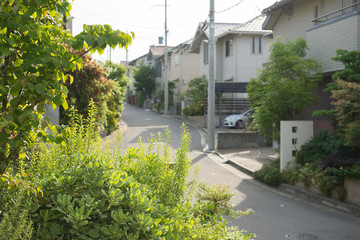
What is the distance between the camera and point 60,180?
9.72 feet

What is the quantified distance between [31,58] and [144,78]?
5190 cm

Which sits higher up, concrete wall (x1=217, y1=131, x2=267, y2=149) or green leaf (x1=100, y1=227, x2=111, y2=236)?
green leaf (x1=100, y1=227, x2=111, y2=236)

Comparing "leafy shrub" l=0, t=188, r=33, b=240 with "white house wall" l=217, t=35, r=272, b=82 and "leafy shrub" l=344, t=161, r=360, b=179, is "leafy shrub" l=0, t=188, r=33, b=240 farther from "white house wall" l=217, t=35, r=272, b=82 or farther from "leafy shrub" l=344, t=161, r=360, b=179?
"white house wall" l=217, t=35, r=272, b=82

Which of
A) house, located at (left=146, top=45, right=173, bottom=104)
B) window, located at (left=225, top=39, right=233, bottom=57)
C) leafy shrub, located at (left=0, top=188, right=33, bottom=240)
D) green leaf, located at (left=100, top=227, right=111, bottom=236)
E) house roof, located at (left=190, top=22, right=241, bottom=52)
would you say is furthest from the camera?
house, located at (left=146, top=45, right=173, bottom=104)

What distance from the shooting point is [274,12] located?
18.7 m

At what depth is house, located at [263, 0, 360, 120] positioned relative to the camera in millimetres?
12930

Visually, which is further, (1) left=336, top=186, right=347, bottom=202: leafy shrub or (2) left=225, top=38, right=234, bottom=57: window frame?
(2) left=225, top=38, right=234, bottom=57: window frame

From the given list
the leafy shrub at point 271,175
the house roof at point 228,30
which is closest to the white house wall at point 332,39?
the leafy shrub at point 271,175

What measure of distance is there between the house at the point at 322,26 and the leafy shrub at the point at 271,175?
3815 millimetres

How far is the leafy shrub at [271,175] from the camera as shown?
1248 centimetres

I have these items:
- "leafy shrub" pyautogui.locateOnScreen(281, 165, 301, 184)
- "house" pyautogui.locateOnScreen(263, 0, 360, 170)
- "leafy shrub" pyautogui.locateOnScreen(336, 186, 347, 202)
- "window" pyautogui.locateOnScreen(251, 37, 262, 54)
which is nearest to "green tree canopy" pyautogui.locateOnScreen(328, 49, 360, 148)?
"leafy shrub" pyautogui.locateOnScreen(336, 186, 347, 202)

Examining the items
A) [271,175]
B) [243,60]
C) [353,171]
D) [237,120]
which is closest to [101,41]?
[353,171]

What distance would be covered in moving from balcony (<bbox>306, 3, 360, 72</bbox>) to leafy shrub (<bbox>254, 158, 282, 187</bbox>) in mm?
4002

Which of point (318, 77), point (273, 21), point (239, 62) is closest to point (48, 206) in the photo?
point (318, 77)
